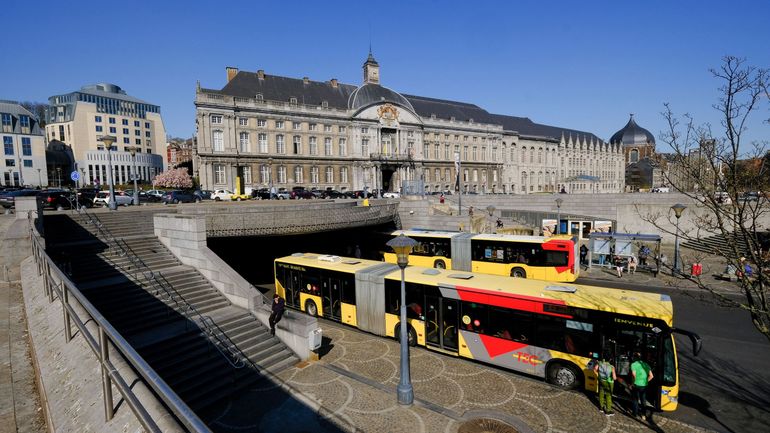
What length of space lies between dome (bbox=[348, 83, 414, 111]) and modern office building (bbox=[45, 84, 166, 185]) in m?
67.8

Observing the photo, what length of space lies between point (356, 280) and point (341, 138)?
187ft

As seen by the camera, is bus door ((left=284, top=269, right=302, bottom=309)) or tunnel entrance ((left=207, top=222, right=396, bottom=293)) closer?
bus door ((left=284, top=269, right=302, bottom=309))

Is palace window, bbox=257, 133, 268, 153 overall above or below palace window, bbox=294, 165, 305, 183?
above

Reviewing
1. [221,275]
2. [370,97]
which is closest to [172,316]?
[221,275]

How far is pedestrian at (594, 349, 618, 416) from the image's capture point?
1024 cm

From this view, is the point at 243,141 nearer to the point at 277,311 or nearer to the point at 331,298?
the point at 331,298

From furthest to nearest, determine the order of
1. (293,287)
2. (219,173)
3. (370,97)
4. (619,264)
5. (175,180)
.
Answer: (370,97) < (175,180) < (219,173) < (619,264) < (293,287)

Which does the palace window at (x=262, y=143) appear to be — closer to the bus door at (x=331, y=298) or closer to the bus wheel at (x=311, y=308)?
the bus wheel at (x=311, y=308)

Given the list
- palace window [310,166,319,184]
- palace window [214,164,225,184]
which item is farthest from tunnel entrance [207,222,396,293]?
palace window [310,166,319,184]

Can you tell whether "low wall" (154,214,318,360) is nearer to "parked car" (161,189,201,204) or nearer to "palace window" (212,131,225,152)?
"parked car" (161,189,201,204)

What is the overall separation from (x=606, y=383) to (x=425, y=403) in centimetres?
486

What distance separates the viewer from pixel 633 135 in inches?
5059

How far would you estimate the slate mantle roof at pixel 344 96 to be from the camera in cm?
6330

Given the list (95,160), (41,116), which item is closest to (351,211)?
(95,160)
